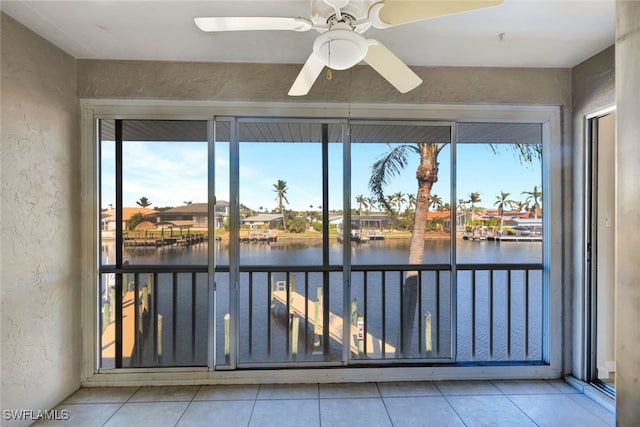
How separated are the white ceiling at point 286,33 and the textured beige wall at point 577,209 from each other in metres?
0.19

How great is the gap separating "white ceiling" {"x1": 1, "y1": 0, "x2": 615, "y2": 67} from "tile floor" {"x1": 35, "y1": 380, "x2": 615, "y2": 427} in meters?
2.63

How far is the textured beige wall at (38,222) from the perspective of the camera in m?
1.91

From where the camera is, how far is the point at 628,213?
0.61 m

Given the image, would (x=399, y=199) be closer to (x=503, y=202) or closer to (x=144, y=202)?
(x=503, y=202)

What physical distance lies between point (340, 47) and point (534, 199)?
2.38 metres

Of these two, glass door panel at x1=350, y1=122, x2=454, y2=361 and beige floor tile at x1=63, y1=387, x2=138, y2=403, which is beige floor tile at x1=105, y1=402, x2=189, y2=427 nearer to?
beige floor tile at x1=63, y1=387, x2=138, y2=403

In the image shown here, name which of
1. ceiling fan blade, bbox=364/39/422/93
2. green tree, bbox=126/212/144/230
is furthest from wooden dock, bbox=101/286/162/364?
ceiling fan blade, bbox=364/39/422/93

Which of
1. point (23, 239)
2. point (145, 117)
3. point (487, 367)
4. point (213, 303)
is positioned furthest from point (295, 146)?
point (487, 367)

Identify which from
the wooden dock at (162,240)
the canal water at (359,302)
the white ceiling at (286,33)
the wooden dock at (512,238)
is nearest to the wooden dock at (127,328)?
the canal water at (359,302)

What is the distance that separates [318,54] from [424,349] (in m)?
2.55

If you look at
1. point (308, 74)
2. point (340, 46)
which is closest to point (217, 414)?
point (308, 74)

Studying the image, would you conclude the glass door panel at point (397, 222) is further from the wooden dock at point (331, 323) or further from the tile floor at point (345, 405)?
the tile floor at point (345, 405)

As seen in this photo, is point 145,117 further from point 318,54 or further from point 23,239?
point 318,54

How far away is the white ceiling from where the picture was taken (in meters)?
1.83
